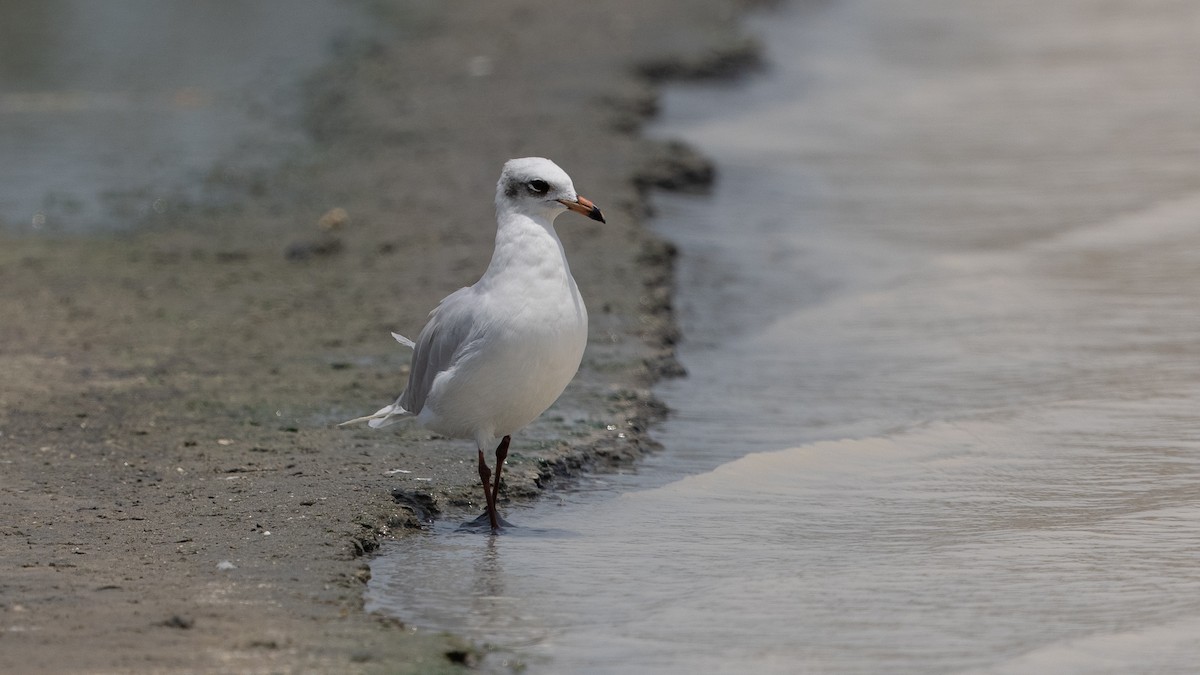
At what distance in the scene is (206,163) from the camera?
10.9 m

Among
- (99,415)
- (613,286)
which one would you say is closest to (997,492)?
(613,286)

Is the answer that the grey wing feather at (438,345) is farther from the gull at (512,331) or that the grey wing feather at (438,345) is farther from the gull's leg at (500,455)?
the gull's leg at (500,455)

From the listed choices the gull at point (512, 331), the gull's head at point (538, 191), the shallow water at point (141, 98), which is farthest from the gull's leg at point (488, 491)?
the shallow water at point (141, 98)

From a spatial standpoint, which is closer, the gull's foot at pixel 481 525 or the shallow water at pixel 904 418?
the shallow water at pixel 904 418

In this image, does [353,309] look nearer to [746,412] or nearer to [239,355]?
[239,355]

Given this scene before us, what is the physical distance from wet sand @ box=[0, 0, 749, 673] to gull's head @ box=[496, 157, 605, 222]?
3.17ft

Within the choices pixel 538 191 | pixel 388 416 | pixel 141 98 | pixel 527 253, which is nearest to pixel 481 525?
pixel 388 416

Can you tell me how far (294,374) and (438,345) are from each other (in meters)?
1.73

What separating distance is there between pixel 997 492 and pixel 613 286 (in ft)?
8.89

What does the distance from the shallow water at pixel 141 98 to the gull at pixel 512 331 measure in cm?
510

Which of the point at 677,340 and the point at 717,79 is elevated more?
the point at 717,79

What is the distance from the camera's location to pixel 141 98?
12656 mm

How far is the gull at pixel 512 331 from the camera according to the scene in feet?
15.5

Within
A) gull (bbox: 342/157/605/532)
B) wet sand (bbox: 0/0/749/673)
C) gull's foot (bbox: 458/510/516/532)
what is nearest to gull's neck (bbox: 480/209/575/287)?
gull (bbox: 342/157/605/532)
